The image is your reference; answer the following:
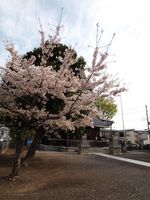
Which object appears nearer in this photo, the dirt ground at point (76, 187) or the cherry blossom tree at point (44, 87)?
the dirt ground at point (76, 187)

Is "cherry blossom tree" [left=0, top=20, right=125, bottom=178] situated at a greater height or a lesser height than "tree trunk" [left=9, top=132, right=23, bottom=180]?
greater

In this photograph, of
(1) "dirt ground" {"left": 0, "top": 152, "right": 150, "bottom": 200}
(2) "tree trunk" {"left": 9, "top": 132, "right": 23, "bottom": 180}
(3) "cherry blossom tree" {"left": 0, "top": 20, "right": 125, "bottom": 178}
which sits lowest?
(1) "dirt ground" {"left": 0, "top": 152, "right": 150, "bottom": 200}

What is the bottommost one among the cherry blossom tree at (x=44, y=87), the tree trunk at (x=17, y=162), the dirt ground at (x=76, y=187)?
the dirt ground at (x=76, y=187)

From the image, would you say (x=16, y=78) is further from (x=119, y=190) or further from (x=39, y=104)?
(x=119, y=190)

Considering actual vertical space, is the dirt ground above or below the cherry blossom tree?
below

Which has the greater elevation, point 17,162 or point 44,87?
point 44,87

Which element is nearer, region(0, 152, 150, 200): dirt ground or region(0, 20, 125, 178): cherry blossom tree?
region(0, 152, 150, 200): dirt ground

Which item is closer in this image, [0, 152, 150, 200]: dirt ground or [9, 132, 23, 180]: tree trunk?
[0, 152, 150, 200]: dirt ground

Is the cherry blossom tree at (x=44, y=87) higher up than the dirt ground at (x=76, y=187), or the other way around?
the cherry blossom tree at (x=44, y=87)

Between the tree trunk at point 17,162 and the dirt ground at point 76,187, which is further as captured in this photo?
the tree trunk at point 17,162

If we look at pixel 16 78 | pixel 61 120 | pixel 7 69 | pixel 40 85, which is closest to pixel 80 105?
pixel 61 120

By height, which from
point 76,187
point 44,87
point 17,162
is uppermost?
point 44,87

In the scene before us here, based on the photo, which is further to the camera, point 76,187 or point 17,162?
point 17,162

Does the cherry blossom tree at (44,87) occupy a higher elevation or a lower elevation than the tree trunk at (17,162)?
higher
